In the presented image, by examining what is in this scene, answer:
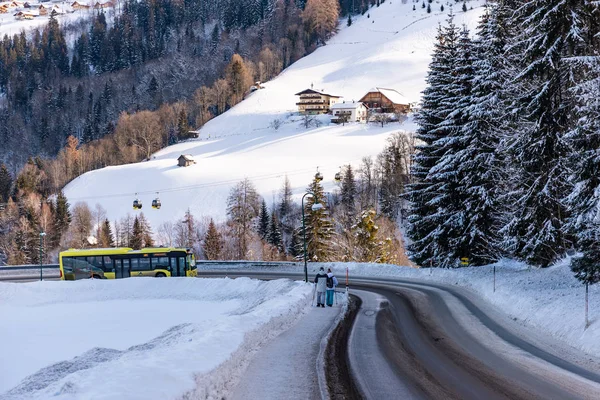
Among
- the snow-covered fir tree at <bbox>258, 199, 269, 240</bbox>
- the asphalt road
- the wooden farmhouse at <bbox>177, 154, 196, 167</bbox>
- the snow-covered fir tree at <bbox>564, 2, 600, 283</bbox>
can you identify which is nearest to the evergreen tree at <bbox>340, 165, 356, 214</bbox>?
the snow-covered fir tree at <bbox>258, 199, 269, 240</bbox>

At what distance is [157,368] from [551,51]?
19.7 metres

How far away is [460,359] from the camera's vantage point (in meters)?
12.5

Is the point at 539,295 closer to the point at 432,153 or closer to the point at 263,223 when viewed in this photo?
the point at 432,153

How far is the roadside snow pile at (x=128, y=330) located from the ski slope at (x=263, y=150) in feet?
165

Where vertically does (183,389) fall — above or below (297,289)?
above

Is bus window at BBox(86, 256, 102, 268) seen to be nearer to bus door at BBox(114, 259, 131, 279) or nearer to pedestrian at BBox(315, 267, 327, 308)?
bus door at BBox(114, 259, 131, 279)

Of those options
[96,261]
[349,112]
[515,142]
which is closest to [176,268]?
[96,261]

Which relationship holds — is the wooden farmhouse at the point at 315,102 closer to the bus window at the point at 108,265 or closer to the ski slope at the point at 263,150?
the ski slope at the point at 263,150

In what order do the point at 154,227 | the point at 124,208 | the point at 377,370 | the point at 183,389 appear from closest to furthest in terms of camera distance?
the point at 183,389 < the point at 377,370 < the point at 154,227 < the point at 124,208

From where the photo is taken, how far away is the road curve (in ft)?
32.6

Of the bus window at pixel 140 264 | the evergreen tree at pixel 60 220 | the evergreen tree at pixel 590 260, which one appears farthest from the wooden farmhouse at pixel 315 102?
the evergreen tree at pixel 590 260

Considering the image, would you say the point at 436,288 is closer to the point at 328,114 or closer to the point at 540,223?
the point at 540,223

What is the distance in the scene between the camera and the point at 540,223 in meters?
23.2

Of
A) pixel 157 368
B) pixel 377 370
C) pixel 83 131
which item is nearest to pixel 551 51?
pixel 377 370
